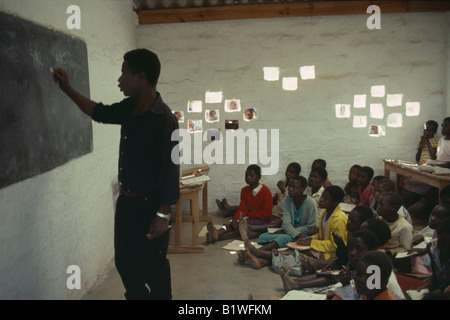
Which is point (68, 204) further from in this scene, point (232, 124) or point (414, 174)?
point (414, 174)

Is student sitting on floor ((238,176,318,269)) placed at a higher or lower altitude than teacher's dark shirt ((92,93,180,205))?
lower

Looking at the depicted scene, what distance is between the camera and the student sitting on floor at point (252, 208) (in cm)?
488

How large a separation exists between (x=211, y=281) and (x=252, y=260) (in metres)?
0.49

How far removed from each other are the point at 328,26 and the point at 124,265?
15.4 ft

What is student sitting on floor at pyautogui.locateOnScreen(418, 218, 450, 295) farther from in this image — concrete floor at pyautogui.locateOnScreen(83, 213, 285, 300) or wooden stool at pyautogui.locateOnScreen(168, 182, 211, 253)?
wooden stool at pyautogui.locateOnScreen(168, 182, 211, 253)

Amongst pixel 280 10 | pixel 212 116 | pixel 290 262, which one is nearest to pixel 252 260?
pixel 290 262

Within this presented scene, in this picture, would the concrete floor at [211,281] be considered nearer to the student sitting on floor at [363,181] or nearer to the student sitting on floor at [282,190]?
the student sitting on floor at [282,190]

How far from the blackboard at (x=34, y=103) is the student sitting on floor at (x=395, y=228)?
2.55 meters

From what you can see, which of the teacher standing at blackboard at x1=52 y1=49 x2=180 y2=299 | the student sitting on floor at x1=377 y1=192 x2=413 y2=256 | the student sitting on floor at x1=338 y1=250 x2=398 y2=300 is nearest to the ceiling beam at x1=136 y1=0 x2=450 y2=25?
the student sitting on floor at x1=377 y1=192 x2=413 y2=256

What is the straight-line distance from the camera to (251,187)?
16.4 ft

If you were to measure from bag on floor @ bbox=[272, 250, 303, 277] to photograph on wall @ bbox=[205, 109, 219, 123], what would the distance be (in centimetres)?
270

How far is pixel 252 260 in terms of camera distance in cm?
406

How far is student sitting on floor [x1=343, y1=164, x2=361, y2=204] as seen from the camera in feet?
17.6
